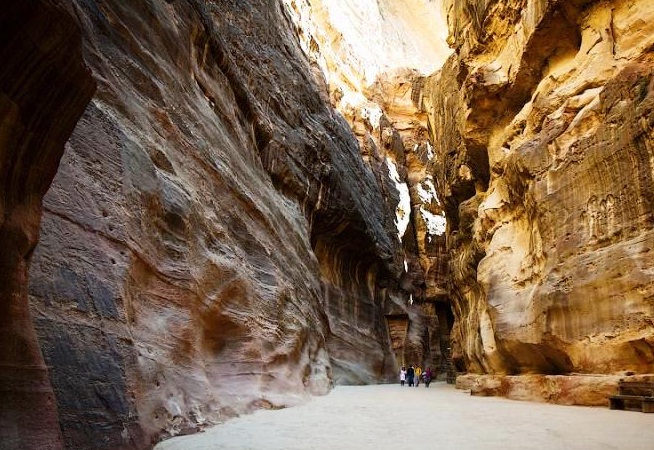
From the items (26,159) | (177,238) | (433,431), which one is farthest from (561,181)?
(26,159)

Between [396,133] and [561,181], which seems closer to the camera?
[561,181]

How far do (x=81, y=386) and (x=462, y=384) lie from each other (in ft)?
52.3

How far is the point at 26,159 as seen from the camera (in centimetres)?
345

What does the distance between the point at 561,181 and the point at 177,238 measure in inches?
372

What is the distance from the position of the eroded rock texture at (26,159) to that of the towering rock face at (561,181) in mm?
9866

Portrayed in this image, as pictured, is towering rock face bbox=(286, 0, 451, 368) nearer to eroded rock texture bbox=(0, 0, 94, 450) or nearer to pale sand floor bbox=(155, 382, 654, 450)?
pale sand floor bbox=(155, 382, 654, 450)

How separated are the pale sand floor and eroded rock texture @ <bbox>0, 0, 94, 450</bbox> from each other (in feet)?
7.41

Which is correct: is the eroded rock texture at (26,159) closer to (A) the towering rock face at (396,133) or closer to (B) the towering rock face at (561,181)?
(B) the towering rock face at (561,181)

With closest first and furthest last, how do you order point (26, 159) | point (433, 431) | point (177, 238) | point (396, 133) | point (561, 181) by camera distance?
point (26, 159), point (433, 431), point (177, 238), point (561, 181), point (396, 133)

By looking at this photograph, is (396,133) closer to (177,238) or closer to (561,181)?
(561,181)

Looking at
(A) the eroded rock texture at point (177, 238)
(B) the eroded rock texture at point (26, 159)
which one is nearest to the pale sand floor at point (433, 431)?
(A) the eroded rock texture at point (177, 238)

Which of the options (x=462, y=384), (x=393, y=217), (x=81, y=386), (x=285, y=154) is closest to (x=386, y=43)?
(x=393, y=217)

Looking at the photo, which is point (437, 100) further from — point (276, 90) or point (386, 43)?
point (386, 43)

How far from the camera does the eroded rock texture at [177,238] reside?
483 centimetres
